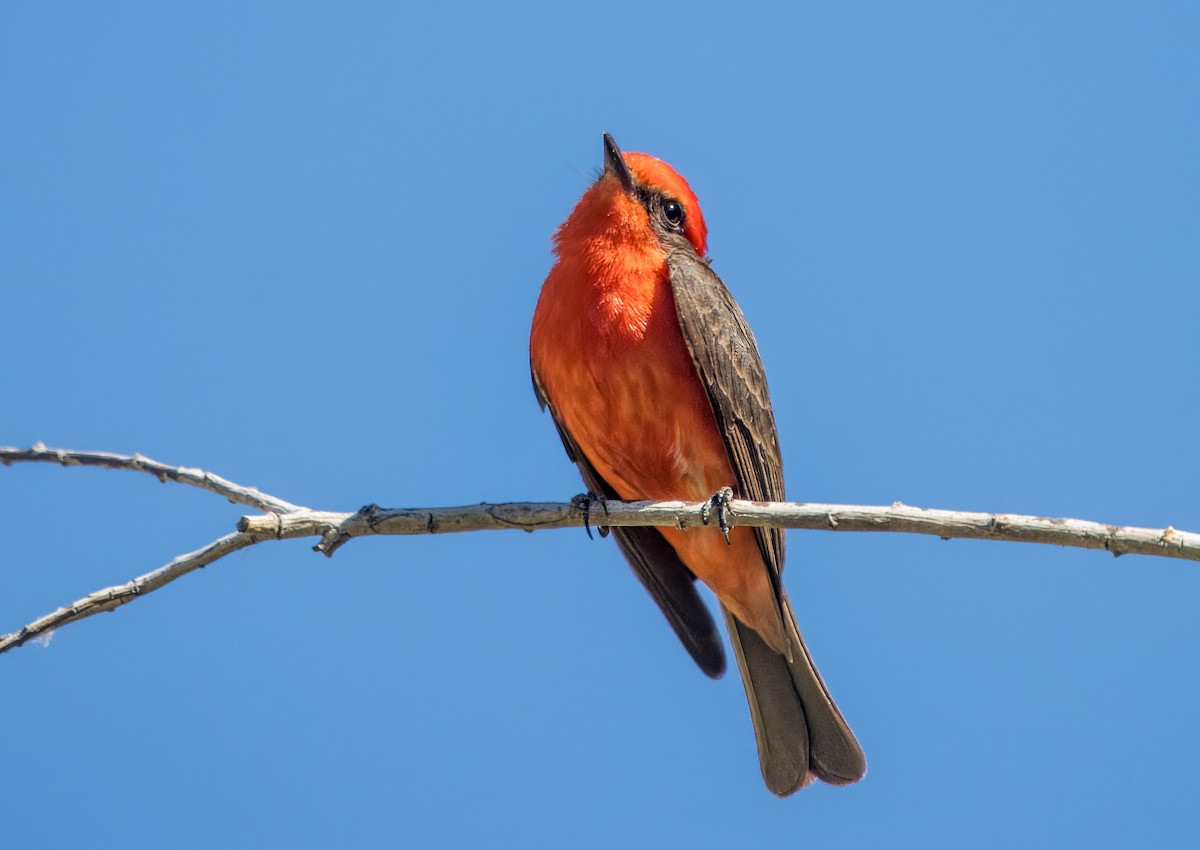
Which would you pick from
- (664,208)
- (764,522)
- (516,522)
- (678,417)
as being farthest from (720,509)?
(664,208)

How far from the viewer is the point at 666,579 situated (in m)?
6.78

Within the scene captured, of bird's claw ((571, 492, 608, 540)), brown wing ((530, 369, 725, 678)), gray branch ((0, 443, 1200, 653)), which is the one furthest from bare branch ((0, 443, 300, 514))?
brown wing ((530, 369, 725, 678))

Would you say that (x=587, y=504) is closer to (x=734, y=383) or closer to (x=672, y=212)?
(x=734, y=383)

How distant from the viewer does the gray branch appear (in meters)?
4.18

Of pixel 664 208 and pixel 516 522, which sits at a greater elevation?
pixel 664 208

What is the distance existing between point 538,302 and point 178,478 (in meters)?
2.32

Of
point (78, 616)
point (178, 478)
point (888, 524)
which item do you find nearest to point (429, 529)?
point (178, 478)

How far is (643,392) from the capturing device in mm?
6059

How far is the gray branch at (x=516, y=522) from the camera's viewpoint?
165 inches

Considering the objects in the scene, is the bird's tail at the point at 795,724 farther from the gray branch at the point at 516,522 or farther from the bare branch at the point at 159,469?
the bare branch at the point at 159,469

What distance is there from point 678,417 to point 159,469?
2.45 meters

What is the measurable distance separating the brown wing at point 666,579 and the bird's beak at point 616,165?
1126 mm

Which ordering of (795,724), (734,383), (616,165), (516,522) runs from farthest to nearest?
(616,165)
(795,724)
(734,383)
(516,522)

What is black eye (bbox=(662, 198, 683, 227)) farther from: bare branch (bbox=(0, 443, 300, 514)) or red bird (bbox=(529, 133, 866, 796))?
bare branch (bbox=(0, 443, 300, 514))
